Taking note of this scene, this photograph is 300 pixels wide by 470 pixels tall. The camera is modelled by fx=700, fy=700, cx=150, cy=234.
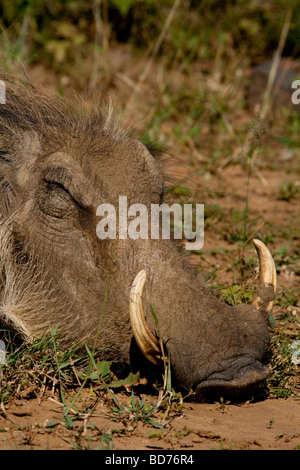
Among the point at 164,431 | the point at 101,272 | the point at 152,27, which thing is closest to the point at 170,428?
the point at 164,431

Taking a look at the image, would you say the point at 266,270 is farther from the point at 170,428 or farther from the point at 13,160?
the point at 13,160

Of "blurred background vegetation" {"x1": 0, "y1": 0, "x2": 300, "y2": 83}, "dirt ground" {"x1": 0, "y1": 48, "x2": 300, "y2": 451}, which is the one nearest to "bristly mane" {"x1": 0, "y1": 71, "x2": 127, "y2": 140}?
"dirt ground" {"x1": 0, "y1": 48, "x2": 300, "y2": 451}

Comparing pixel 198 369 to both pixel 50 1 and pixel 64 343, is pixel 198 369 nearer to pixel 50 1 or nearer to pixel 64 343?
pixel 64 343

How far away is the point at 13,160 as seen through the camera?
3.01 m

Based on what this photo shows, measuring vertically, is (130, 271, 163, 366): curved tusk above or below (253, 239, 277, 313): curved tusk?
below

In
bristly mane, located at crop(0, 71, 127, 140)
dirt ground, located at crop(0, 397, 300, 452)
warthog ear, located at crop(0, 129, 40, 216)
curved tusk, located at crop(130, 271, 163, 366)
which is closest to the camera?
dirt ground, located at crop(0, 397, 300, 452)

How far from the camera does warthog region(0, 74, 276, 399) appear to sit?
8.52ft

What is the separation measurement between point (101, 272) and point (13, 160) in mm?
649

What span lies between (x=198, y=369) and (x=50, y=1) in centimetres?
548

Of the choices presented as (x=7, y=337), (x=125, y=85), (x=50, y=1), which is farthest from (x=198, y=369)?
(x=50, y=1)

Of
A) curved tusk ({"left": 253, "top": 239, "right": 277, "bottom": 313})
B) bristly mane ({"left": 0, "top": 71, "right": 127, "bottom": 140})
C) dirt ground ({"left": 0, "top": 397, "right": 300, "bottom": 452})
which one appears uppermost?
bristly mane ({"left": 0, "top": 71, "right": 127, "bottom": 140})

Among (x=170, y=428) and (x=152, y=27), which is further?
(x=152, y=27)

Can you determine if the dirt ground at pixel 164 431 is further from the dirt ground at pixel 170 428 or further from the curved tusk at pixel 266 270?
the curved tusk at pixel 266 270

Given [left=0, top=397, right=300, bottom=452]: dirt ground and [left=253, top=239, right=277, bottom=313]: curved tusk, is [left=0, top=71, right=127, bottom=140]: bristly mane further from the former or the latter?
[left=0, top=397, right=300, bottom=452]: dirt ground
